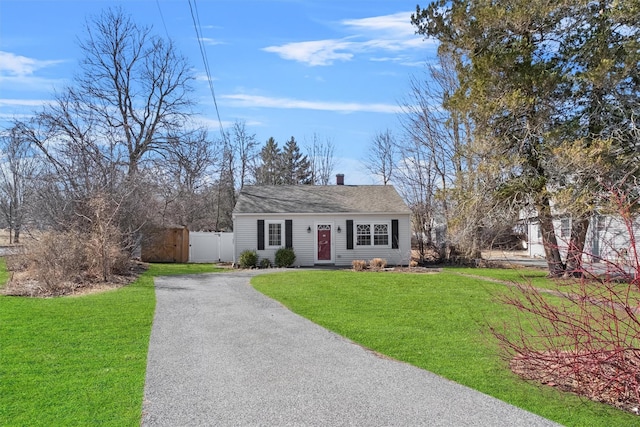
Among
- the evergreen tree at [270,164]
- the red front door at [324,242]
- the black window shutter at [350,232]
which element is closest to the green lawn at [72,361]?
the red front door at [324,242]

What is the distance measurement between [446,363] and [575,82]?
12.7 meters

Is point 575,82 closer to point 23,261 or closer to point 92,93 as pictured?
point 23,261

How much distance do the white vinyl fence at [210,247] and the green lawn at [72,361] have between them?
14.4m

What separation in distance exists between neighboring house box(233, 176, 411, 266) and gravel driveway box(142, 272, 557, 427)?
13766mm

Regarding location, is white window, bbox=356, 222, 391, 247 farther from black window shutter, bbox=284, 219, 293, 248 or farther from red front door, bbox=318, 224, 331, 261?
black window shutter, bbox=284, 219, 293, 248

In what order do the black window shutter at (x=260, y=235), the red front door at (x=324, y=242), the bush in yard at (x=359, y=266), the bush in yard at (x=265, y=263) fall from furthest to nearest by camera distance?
the red front door at (x=324, y=242) → the black window shutter at (x=260, y=235) → the bush in yard at (x=265, y=263) → the bush in yard at (x=359, y=266)

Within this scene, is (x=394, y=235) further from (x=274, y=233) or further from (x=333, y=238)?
(x=274, y=233)

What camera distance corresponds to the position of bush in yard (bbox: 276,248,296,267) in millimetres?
21641

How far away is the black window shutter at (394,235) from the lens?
22.8m

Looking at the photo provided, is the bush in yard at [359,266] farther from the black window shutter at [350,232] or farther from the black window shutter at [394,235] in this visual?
the black window shutter at [394,235]

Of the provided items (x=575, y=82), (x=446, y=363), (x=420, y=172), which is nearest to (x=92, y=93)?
(x=420, y=172)

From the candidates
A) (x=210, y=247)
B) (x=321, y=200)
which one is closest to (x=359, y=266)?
(x=321, y=200)

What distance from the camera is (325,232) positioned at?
22766mm

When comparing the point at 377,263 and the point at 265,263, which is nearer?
the point at 377,263
